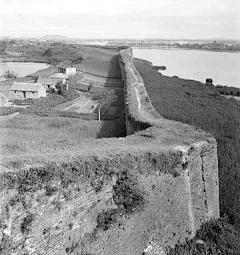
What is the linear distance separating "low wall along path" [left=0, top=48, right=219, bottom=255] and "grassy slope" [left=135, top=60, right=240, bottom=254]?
1.23 meters

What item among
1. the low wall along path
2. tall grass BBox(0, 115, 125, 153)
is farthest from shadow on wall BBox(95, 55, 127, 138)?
the low wall along path

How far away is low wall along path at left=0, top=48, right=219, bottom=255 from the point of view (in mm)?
5961

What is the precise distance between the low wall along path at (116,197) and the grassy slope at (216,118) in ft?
4.03

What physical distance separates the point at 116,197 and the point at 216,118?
1418 centimetres

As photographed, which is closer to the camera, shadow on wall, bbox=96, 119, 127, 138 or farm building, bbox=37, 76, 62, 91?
shadow on wall, bbox=96, 119, 127, 138

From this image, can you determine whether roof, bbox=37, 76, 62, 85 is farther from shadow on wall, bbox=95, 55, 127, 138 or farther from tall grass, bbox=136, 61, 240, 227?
tall grass, bbox=136, 61, 240, 227

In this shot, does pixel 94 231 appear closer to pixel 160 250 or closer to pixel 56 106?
pixel 160 250

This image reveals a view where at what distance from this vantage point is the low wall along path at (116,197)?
5961 millimetres

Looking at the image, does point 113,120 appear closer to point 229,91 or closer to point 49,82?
point 49,82

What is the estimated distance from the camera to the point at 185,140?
933 centimetres

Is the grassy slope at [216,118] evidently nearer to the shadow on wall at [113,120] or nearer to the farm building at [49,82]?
the shadow on wall at [113,120]

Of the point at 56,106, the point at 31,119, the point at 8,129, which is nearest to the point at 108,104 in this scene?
the point at 56,106

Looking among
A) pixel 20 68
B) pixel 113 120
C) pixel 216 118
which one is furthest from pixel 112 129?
pixel 20 68


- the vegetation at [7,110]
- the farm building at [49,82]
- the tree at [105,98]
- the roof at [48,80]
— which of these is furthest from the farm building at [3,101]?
the tree at [105,98]
